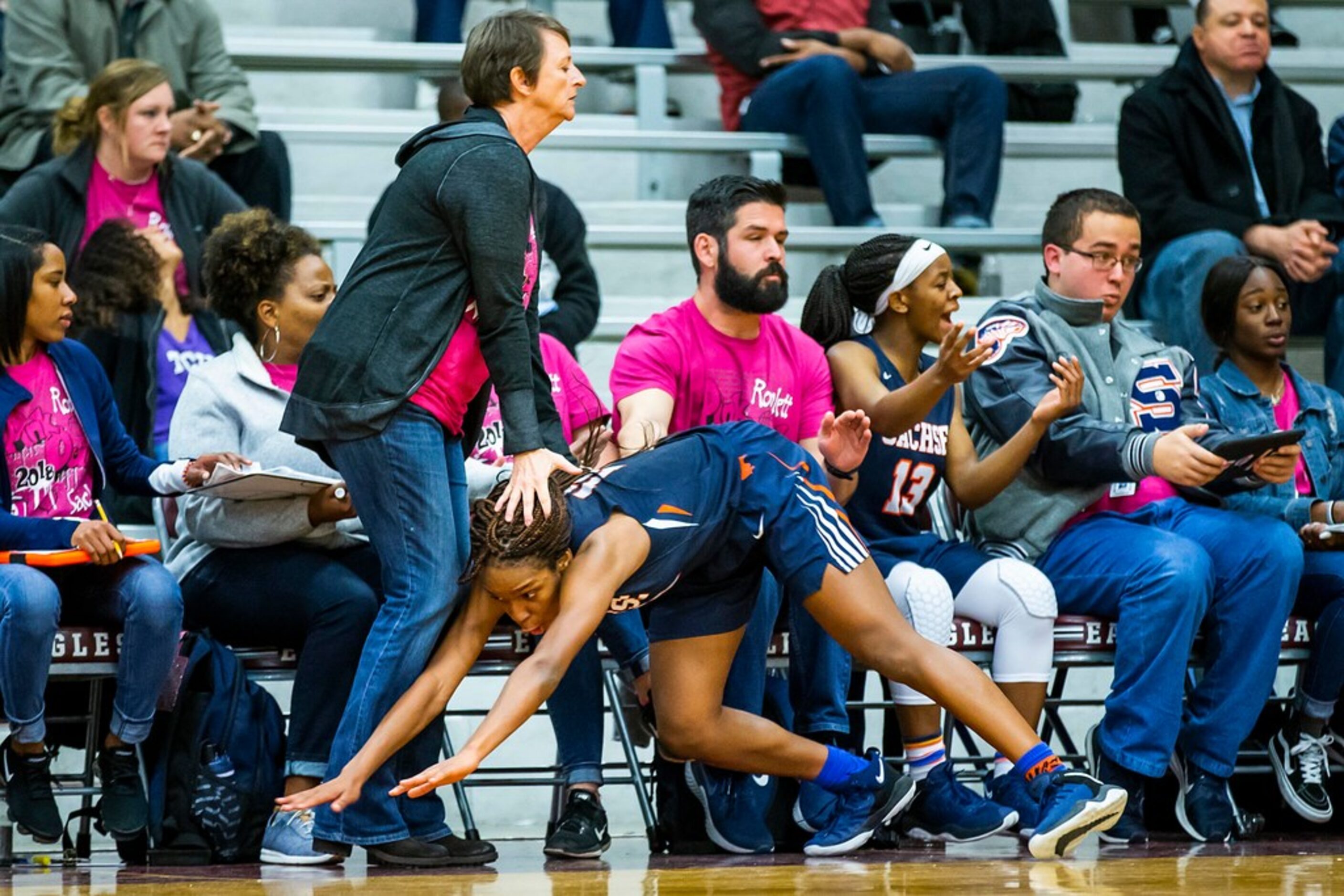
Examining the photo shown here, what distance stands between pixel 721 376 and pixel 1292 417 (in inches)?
61.1

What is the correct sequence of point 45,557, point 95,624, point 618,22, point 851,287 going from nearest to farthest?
point 45,557, point 95,624, point 851,287, point 618,22

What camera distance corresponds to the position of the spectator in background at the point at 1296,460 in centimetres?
461

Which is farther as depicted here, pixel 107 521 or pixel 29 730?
pixel 107 521

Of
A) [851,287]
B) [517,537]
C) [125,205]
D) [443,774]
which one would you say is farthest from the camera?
[125,205]

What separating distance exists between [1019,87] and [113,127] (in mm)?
3340

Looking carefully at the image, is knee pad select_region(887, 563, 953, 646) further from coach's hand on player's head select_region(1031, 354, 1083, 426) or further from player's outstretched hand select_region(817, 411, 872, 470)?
coach's hand on player's head select_region(1031, 354, 1083, 426)

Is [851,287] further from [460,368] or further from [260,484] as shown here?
[260,484]

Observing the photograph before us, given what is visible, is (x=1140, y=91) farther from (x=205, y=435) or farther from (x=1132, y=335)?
(x=205, y=435)

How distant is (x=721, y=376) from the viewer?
175 inches

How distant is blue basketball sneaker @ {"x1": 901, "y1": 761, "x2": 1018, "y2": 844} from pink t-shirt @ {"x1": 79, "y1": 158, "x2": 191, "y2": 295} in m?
2.43

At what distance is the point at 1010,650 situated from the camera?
4.29 meters

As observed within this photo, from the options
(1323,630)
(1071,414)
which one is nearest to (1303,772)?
(1323,630)

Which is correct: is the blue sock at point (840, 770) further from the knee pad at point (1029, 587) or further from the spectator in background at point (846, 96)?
the spectator in background at point (846, 96)

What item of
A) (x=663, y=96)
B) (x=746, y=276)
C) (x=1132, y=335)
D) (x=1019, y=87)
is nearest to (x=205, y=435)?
(x=746, y=276)
